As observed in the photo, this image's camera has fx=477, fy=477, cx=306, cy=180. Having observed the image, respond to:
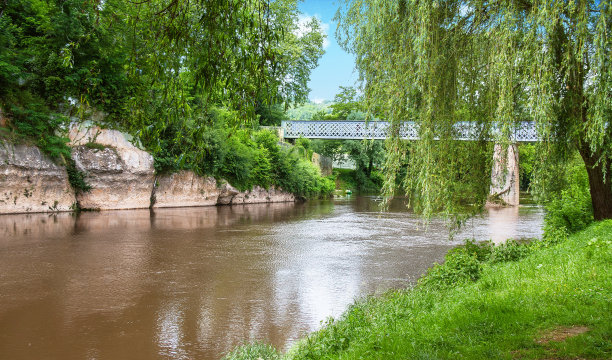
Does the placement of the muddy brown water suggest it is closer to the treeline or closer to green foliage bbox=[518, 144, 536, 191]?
green foliage bbox=[518, 144, 536, 191]

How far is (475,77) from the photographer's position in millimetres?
8781

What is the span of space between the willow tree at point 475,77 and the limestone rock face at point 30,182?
593 inches

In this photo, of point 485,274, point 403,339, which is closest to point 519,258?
point 485,274

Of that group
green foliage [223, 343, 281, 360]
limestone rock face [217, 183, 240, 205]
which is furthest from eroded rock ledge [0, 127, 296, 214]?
green foliage [223, 343, 281, 360]

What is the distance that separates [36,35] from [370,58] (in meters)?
19.8

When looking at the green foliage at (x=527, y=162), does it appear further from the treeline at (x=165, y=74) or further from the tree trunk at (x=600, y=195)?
the treeline at (x=165, y=74)

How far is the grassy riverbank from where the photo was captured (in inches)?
156

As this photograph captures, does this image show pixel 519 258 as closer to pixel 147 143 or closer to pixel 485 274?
pixel 485 274

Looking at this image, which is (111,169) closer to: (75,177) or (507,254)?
(75,177)

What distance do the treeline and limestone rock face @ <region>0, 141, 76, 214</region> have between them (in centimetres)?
60

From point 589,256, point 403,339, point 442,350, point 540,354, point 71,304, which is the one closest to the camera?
point 540,354

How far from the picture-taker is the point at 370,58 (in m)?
8.41

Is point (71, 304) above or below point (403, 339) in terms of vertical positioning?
below

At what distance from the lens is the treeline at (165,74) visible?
4.45m
